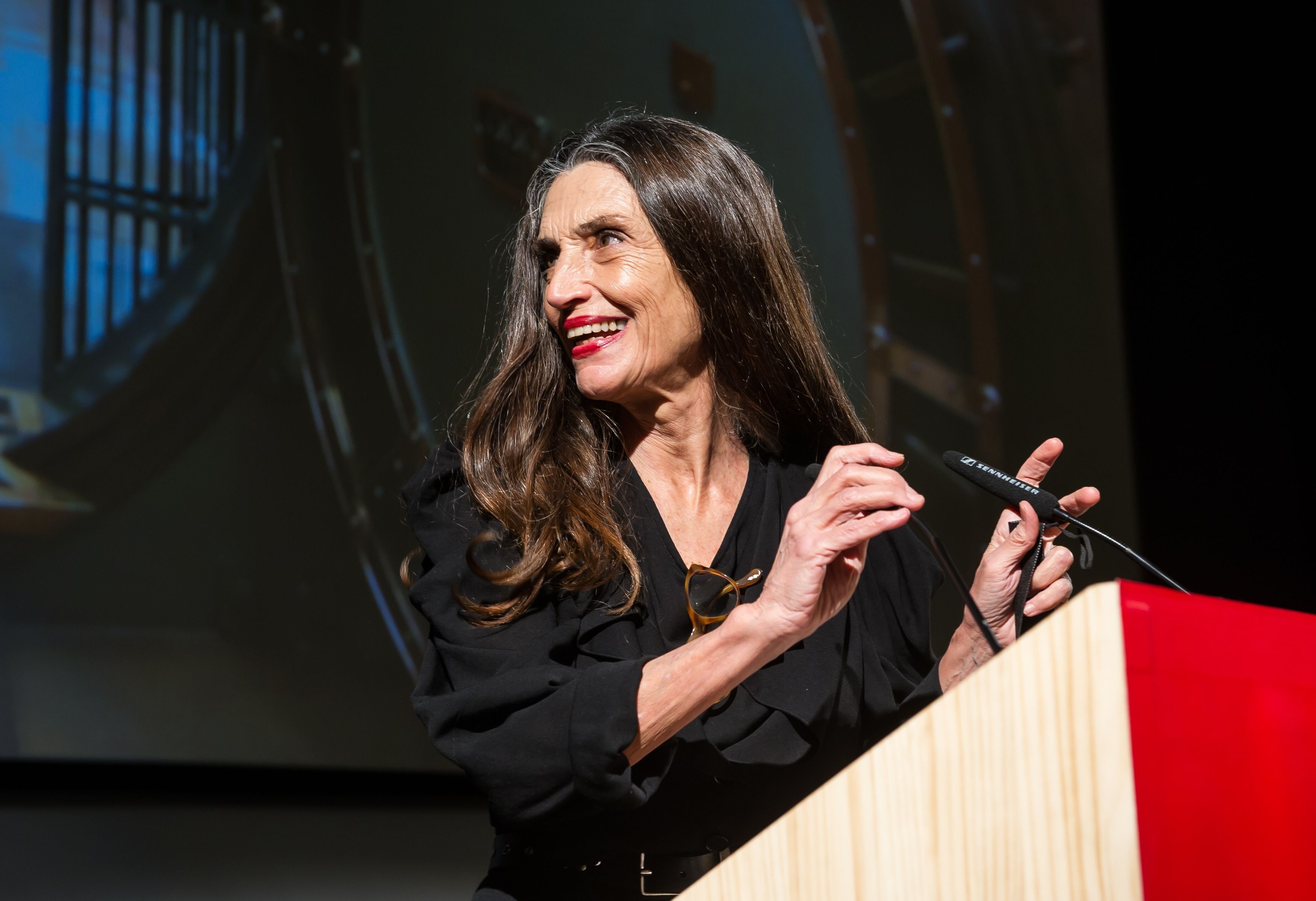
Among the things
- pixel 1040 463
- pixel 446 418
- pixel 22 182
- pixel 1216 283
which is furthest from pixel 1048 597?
pixel 1216 283

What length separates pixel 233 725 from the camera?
2.41 meters

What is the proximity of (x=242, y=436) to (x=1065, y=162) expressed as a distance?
259 cm

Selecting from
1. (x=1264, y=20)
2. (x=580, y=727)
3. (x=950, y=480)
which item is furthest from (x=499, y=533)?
(x=1264, y=20)

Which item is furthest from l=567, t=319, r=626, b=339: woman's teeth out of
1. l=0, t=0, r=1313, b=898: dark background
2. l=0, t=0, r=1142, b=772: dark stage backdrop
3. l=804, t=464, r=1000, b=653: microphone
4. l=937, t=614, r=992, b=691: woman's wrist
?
l=0, t=0, r=1313, b=898: dark background

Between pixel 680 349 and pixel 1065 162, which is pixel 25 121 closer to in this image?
pixel 680 349

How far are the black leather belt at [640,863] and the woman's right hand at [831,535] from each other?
1.13ft

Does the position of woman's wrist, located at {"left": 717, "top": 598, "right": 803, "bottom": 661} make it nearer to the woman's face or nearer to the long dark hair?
the long dark hair

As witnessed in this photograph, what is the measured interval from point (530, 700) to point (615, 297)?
1.79 feet

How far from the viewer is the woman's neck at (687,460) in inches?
55.2

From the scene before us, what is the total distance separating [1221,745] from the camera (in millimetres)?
635

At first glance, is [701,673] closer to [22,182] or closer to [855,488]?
[855,488]

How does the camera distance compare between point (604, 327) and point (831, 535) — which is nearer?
point (831, 535)

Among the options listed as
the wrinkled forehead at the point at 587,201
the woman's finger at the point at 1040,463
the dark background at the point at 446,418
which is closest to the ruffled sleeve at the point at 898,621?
the woman's finger at the point at 1040,463

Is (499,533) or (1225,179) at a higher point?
(1225,179)
